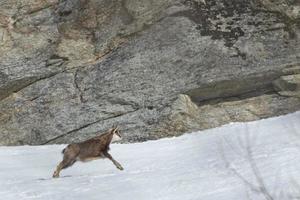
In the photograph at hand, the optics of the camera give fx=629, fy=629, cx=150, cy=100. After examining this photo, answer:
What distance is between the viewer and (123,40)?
23625mm

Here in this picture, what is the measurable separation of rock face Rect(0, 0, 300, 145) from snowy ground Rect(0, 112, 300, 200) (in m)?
1.00

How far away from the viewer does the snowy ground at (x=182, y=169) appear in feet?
49.9

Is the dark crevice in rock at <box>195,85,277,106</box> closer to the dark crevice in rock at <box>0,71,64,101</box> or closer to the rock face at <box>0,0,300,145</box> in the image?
the rock face at <box>0,0,300,145</box>

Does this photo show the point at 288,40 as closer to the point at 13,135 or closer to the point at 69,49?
the point at 69,49

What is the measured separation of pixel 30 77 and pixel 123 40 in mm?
3723

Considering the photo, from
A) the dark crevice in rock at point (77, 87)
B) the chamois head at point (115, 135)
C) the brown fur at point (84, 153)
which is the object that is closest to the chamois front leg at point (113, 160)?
the brown fur at point (84, 153)

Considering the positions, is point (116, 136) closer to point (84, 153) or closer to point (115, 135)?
point (115, 135)

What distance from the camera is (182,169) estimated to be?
688 inches

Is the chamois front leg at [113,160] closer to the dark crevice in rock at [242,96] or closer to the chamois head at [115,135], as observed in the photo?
the chamois head at [115,135]

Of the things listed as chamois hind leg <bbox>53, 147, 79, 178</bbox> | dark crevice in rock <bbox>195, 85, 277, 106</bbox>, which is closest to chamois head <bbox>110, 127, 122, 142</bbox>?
chamois hind leg <bbox>53, 147, 79, 178</bbox>

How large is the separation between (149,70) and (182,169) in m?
5.86

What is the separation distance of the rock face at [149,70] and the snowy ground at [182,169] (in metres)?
1.00

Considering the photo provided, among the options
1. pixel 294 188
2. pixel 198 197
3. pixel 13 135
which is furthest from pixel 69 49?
pixel 294 188

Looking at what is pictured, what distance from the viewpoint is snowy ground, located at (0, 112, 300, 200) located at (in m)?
15.2
